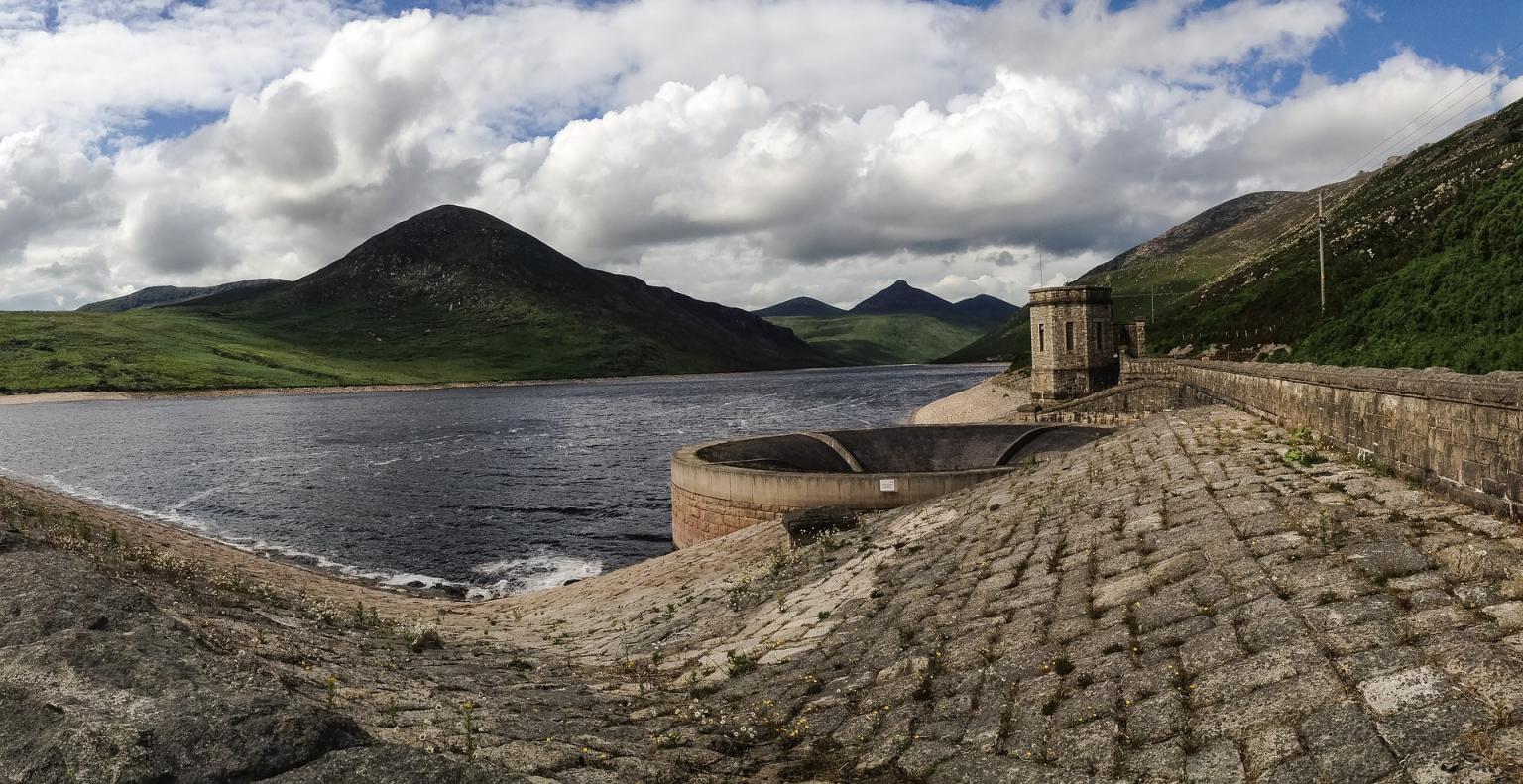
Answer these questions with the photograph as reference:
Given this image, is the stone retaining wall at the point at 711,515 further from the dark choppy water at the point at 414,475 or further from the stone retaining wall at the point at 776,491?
the dark choppy water at the point at 414,475

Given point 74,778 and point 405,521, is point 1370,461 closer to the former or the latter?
point 74,778

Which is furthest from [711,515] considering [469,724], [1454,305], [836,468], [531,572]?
[1454,305]

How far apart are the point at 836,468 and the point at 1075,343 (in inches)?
818

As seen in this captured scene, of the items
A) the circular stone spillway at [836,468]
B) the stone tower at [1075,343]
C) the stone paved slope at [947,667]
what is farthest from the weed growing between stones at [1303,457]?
the stone tower at [1075,343]

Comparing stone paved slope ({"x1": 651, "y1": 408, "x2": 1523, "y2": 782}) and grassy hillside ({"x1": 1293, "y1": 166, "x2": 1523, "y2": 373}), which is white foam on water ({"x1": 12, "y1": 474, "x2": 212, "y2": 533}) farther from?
grassy hillside ({"x1": 1293, "y1": 166, "x2": 1523, "y2": 373})

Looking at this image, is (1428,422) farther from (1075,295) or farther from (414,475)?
(414,475)

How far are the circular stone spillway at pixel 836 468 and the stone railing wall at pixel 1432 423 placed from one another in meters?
7.62

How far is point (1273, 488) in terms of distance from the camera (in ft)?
39.4

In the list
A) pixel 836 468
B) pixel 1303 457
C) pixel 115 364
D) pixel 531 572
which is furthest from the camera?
pixel 115 364

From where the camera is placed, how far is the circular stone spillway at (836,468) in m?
22.8

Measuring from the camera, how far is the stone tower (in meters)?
45.3

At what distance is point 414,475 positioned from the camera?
2224 inches

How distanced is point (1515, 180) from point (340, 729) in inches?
2810

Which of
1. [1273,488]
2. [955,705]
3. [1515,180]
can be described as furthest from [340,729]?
[1515,180]
